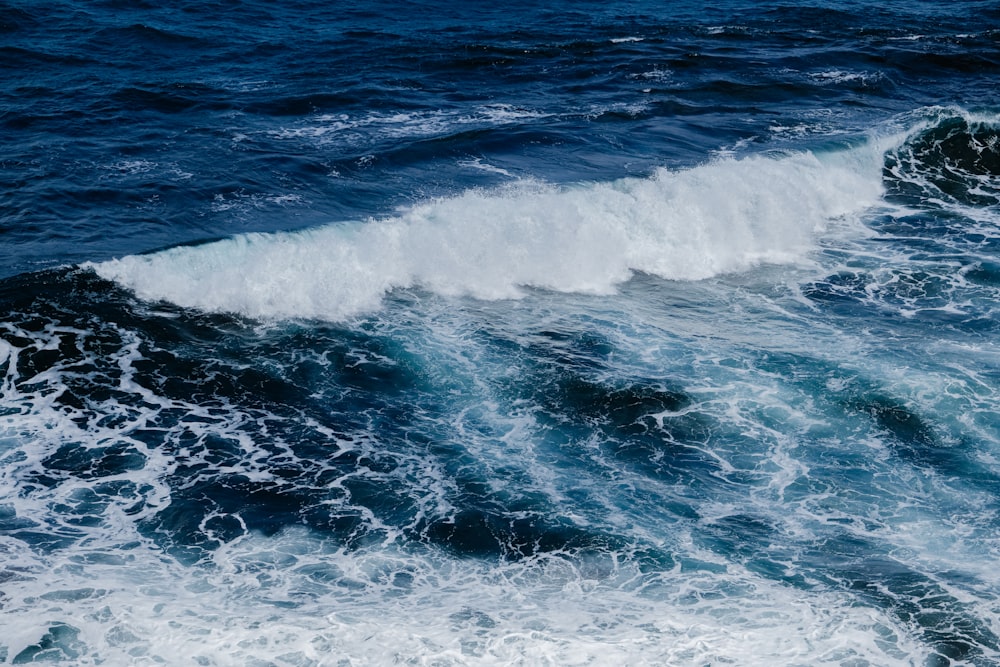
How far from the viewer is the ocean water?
1466 cm

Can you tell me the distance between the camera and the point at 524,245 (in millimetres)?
25266

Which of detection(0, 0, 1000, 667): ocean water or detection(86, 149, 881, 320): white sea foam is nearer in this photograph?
detection(0, 0, 1000, 667): ocean water

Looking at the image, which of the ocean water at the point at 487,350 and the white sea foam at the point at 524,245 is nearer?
the ocean water at the point at 487,350

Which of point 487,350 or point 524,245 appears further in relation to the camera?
point 524,245

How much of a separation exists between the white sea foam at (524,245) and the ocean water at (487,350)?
91 mm

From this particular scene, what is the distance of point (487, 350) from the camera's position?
70.1 ft

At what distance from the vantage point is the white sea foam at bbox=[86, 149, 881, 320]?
76.1 ft

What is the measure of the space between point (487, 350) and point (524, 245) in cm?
466

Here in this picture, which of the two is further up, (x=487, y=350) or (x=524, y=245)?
(x=524, y=245)

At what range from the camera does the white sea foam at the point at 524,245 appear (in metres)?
23.2

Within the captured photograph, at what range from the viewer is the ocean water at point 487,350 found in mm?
14656

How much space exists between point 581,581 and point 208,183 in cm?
1593

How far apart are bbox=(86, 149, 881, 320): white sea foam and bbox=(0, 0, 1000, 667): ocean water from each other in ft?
0.30

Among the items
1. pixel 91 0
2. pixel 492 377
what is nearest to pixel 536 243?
pixel 492 377
